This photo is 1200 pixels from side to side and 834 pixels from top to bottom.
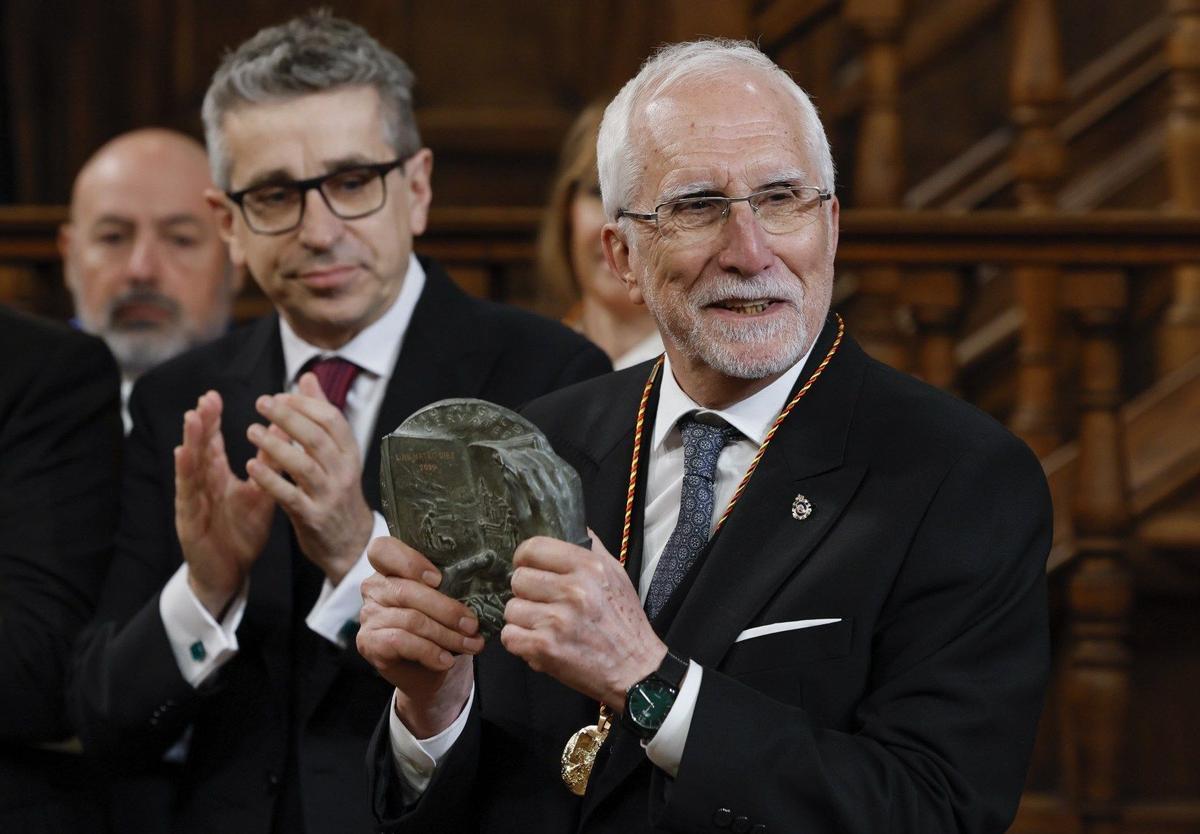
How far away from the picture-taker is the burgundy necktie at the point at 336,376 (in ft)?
10.0

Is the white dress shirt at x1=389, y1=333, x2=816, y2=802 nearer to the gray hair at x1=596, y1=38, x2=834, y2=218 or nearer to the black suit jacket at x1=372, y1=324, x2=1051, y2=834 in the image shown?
the black suit jacket at x1=372, y1=324, x2=1051, y2=834

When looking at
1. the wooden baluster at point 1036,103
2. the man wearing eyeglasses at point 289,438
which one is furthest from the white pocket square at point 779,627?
the wooden baluster at point 1036,103

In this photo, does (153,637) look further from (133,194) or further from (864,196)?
(864,196)

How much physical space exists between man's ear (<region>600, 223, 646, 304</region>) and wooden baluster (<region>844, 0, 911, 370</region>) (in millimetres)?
1717

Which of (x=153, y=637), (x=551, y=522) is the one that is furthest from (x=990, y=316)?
(x=551, y=522)

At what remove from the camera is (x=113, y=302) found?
169 inches

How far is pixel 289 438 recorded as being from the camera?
106 inches

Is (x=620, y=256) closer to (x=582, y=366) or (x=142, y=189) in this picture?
(x=582, y=366)

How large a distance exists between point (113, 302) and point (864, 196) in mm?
1840

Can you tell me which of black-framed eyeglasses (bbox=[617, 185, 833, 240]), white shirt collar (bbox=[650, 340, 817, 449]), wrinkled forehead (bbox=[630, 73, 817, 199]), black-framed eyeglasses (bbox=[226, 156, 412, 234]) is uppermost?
wrinkled forehead (bbox=[630, 73, 817, 199])

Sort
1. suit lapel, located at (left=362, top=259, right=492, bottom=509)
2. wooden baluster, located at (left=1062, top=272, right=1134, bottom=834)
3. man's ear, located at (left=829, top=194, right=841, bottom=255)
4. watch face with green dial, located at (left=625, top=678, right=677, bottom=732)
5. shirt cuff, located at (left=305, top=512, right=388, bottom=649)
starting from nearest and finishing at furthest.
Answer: watch face with green dial, located at (left=625, top=678, right=677, bottom=732)
man's ear, located at (left=829, top=194, right=841, bottom=255)
shirt cuff, located at (left=305, top=512, right=388, bottom=649)
suit lapel, located at (left=362, top=259, right=492, bottom=509)
wooden baluster, located at (left=1062, top=272, right=1134, bottom=834)

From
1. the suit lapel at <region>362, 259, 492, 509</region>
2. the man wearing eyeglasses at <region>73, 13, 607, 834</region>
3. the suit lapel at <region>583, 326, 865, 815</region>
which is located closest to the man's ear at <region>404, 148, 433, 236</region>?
the man wearing eyeglasses at <region>73, 13, 607, 834</region>

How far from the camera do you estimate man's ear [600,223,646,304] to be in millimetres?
2469

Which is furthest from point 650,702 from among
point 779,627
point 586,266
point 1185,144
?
point 1185,144
